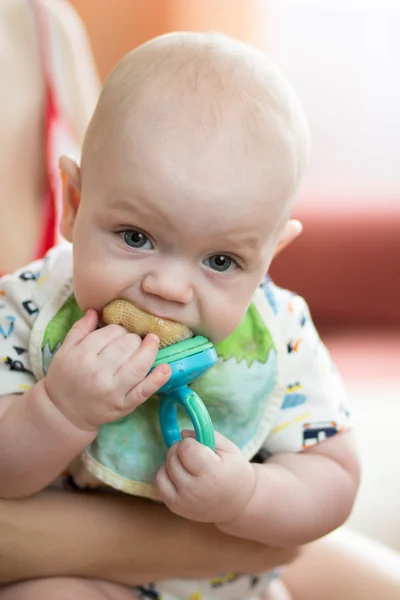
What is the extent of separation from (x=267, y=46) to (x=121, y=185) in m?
1.27

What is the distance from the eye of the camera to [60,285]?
0.84 metres

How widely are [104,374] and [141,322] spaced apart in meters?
0.05

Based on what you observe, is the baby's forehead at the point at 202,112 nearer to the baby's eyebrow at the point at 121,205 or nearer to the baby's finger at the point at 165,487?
the baby's eyebrow at the point at 121,205

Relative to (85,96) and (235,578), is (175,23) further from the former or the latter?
(235,578)

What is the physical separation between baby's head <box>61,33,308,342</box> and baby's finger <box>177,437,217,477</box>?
96mm

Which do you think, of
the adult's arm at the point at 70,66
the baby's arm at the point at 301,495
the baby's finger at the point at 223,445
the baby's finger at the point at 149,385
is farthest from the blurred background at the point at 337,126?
the baby's finger at the point at 149,385

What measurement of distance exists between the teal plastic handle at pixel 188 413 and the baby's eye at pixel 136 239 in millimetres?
128

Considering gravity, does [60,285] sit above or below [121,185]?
below

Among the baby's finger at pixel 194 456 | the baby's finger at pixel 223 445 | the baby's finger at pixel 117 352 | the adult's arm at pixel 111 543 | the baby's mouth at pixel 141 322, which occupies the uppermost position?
the baby's mouth at pixel 141 322

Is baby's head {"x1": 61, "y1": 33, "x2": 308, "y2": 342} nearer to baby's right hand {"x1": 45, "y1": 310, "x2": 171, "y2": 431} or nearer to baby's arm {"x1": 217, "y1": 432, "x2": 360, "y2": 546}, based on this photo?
baby's right hand {"x1": 45, "y1": 310, "x2": 171, "y2": 431}

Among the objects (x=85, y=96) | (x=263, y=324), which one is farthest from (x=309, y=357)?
(x=85, y=96)

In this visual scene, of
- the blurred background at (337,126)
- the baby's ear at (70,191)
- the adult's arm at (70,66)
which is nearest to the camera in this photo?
the baby's ear at (70,191)

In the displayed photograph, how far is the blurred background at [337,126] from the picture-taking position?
5.63 ft

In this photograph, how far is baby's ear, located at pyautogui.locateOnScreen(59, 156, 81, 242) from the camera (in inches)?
30.2
